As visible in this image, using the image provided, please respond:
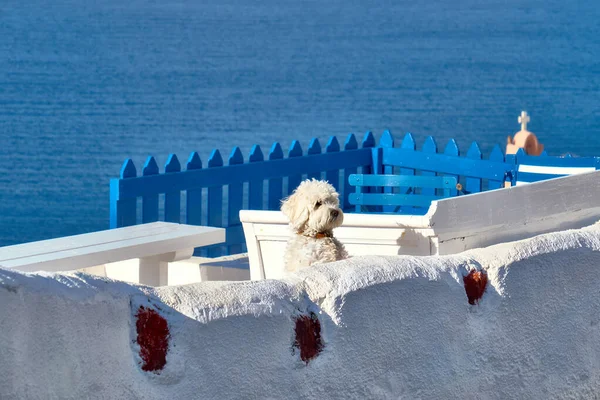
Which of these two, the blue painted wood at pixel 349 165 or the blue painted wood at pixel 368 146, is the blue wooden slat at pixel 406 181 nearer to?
the blue painted wood at pixel 349 165

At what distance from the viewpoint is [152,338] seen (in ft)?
8.63

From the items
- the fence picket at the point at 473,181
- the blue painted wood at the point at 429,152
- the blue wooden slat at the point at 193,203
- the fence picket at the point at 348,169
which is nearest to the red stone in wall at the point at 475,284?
the blue wooden slat at the point at 193,203

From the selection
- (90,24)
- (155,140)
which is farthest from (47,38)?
(155,140)

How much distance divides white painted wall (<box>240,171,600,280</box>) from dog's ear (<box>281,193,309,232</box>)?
0.79ft

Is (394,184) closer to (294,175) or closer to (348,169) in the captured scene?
(294,175)

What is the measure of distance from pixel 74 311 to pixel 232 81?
2351 inches

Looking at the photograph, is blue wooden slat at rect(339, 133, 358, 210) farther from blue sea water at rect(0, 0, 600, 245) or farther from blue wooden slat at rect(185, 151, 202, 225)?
blue sea water at rect(0, 0, 600, 245)

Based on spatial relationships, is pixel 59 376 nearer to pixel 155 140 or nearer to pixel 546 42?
pixel 155 140

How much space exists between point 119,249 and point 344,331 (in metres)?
2.12

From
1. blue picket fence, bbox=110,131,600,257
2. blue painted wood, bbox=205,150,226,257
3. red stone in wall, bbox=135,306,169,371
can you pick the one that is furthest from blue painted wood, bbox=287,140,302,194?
red stone in wall, bbox=135,306,169,371

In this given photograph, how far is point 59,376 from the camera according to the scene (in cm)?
243

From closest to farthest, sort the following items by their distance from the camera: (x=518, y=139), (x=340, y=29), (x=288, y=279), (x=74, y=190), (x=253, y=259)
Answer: (x=288, y=279)
(x=253, y=259)
(x=518, y=139)
(x=74, y=190)
(x=340, y=29)

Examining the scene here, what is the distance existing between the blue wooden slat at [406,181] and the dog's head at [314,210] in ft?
9.73

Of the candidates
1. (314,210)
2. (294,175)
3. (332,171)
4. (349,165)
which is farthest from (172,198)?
(314,210)
